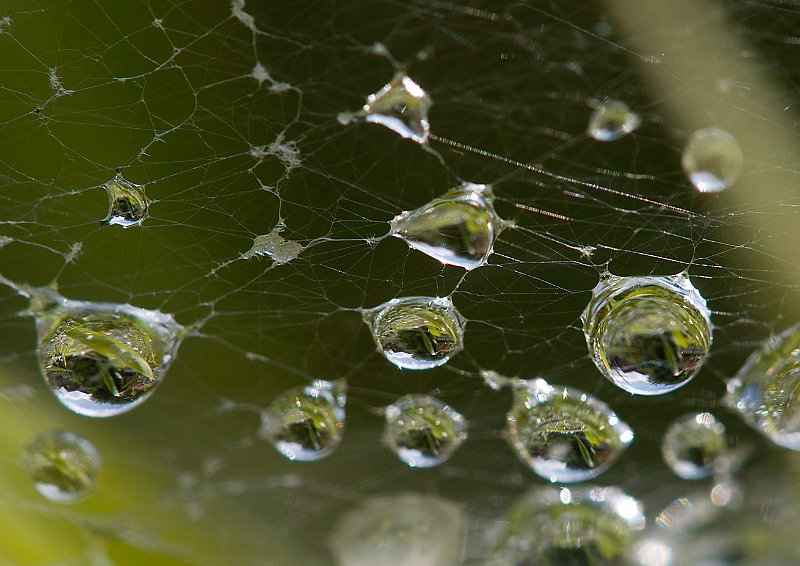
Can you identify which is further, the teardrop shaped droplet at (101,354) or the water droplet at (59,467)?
the water droplet at (59,467)

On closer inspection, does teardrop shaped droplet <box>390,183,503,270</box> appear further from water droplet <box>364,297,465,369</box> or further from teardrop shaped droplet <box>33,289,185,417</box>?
teardrop shaped droplet <box>33,289,185,417</box>

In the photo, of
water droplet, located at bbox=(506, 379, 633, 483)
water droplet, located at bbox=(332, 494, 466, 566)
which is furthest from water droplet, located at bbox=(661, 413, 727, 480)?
water droplet, located at bbox=(332, 494, 466, 566)

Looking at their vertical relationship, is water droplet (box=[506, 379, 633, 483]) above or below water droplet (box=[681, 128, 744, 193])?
below

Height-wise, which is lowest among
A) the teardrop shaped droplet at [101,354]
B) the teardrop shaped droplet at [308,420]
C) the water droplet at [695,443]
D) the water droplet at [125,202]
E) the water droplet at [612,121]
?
the teardrop shaped droplet at [101,354]

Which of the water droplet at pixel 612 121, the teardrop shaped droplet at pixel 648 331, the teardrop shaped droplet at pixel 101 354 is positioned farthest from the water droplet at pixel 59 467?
the water droplet at pixel 612 121

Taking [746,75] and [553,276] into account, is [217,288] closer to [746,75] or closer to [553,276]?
[553,276]

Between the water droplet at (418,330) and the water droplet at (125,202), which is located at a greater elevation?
the water droplet at (125,202)

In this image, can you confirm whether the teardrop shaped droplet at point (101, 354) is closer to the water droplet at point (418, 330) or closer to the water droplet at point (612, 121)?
the water droplet at point (418, 330)
